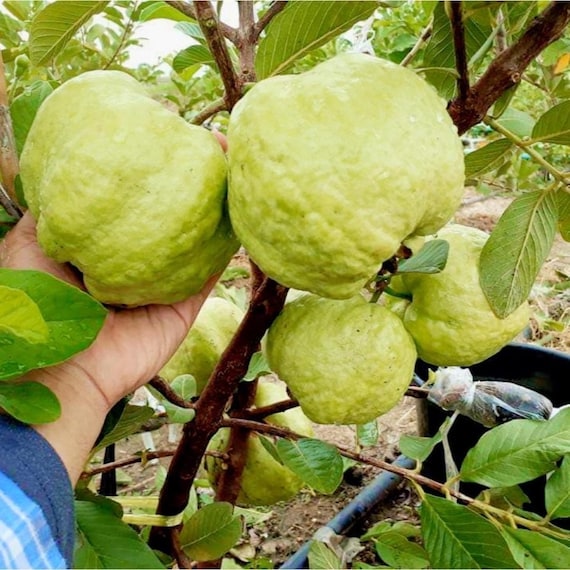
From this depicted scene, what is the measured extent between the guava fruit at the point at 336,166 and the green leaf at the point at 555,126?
0.28 m

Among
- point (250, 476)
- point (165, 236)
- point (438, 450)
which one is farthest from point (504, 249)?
point (438, 450)

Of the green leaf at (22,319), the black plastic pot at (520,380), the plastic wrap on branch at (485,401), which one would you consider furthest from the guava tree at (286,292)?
the black plastic pot at (520,380)

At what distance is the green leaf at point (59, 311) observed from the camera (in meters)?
0.67

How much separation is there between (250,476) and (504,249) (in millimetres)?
851

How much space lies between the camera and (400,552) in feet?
4.34

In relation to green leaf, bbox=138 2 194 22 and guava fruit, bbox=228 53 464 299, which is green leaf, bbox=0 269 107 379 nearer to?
guava fruit, bbox=228 53 464 299

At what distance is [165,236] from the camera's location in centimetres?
73

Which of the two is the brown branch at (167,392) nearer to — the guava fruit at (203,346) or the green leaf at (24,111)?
the guava fruit at (203,346)

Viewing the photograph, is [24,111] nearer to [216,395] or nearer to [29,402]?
[29,402]

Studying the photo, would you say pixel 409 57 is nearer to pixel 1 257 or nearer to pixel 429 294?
pixel 429 294

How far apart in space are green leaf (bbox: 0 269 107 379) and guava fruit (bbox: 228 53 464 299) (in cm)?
17

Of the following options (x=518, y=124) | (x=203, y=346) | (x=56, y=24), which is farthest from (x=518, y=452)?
(x=56, y=24)

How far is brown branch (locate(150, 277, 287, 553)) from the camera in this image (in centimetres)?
104

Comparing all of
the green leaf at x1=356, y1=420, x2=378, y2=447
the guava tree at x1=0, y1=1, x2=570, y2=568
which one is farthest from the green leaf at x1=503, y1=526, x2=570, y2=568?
the green leaf at x1=356, y1=420, x2=378, y2=447
